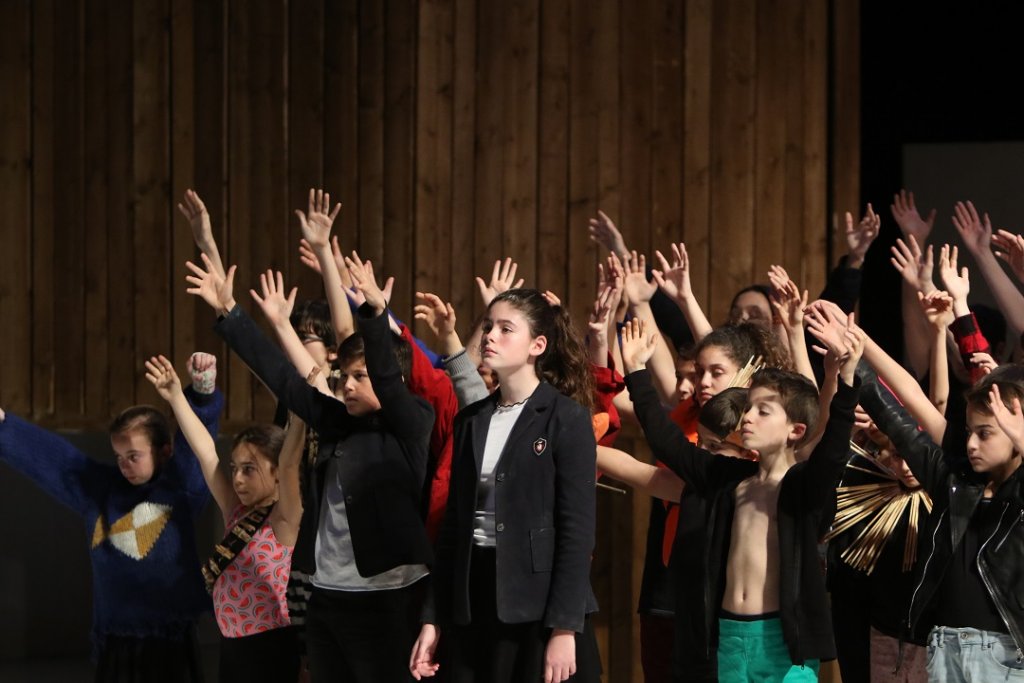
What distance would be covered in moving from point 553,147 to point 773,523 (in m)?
2.83

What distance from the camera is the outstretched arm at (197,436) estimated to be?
3.86 m

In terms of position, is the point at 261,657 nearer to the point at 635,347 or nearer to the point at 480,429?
the point at 480,429

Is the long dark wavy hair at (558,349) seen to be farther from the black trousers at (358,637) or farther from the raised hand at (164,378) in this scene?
the raised hand at (164,378)

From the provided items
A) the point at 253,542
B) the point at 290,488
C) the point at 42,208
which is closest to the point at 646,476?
the point at 290,488

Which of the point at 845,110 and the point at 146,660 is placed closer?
the point at 146,660

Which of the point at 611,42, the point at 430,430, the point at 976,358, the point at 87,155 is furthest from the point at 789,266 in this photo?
the point at 87,155

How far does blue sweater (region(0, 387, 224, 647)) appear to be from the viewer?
3.95m

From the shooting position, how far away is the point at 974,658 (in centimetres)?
296

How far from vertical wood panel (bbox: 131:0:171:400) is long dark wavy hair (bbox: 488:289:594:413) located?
112 inches

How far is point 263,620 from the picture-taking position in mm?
3830

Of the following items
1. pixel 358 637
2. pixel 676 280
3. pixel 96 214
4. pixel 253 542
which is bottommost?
pixel 358 637

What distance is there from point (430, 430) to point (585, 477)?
649 mm

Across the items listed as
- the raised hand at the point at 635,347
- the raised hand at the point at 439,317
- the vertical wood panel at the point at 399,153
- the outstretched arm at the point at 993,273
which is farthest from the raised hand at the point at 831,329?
the vertical wood panel at the point at 399,153

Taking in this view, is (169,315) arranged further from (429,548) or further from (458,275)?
(429,548)
